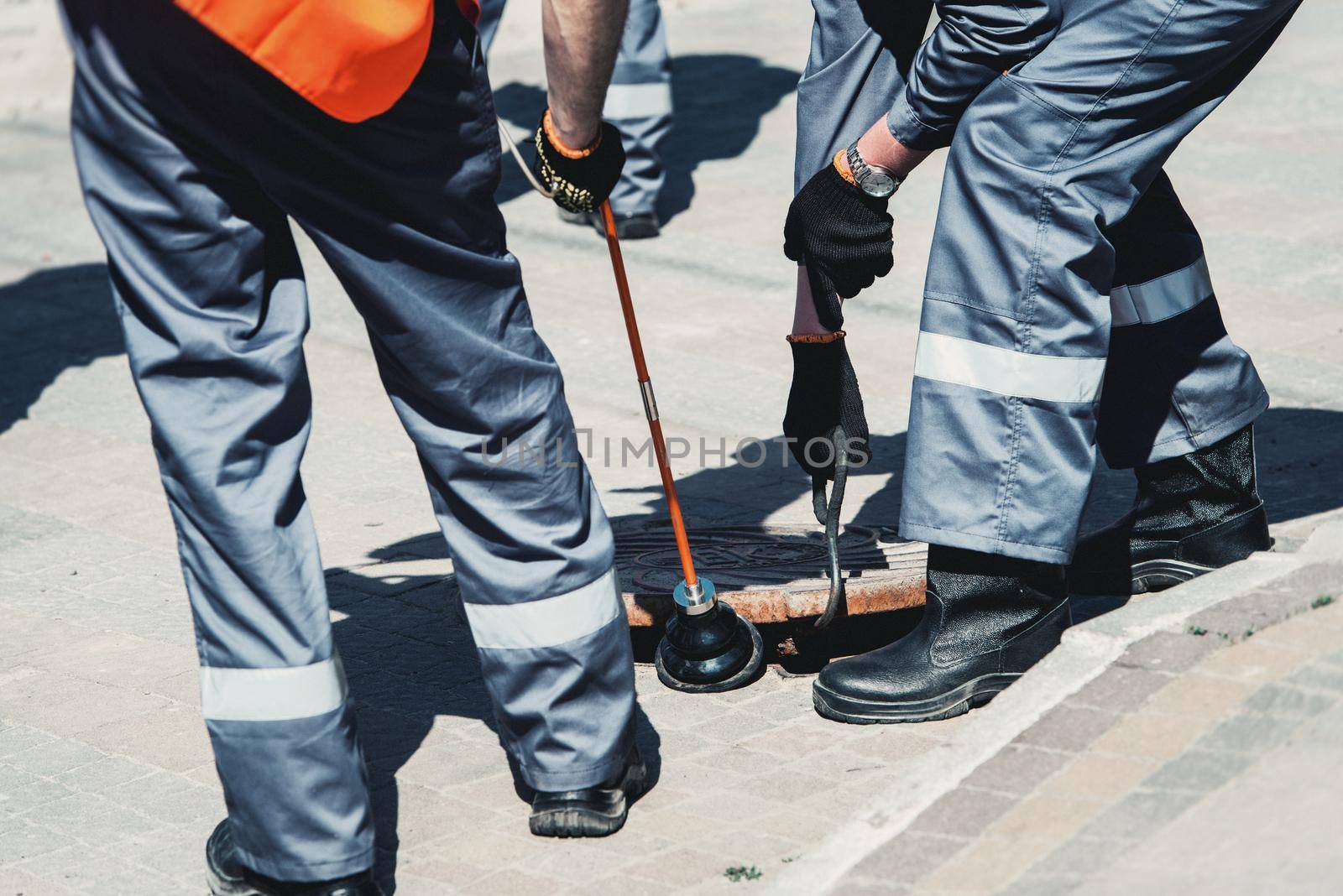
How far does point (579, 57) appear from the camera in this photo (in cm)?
278

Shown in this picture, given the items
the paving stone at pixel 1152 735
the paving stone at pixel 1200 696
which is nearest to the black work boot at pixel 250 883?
the paving stone at pixel 1152 735

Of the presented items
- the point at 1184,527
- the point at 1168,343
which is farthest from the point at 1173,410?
the point at 1184,527

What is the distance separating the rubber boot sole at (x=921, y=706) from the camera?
3.23m

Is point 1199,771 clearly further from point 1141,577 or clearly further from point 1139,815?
point 1141,577

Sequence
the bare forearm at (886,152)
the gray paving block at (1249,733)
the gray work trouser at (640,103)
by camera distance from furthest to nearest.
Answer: the gray work trouser at (640,103)
the bare forearm at (886,152)
the gray paving block at (1249,733)

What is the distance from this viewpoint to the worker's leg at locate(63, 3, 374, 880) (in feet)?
8.16

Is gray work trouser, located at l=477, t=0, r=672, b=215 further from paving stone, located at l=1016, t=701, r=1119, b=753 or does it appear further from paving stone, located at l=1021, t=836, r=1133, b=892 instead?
paving stone, located at l=1021, t=836, r=1133, b=892

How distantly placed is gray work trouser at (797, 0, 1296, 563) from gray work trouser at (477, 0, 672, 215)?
13.8 feet

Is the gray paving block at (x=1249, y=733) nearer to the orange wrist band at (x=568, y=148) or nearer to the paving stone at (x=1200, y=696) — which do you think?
the paving stone at (x=1200, y=696)

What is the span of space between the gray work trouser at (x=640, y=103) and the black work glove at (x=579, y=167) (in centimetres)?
430

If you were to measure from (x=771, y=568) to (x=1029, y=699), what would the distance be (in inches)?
37.5

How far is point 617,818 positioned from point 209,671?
2.33ft

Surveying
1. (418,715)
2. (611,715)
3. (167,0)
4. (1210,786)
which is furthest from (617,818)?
(167,0)

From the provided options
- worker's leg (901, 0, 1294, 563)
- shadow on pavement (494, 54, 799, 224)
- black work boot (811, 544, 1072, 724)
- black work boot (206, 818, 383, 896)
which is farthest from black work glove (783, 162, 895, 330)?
shadow on pavement (494, 54, 799, 224)
